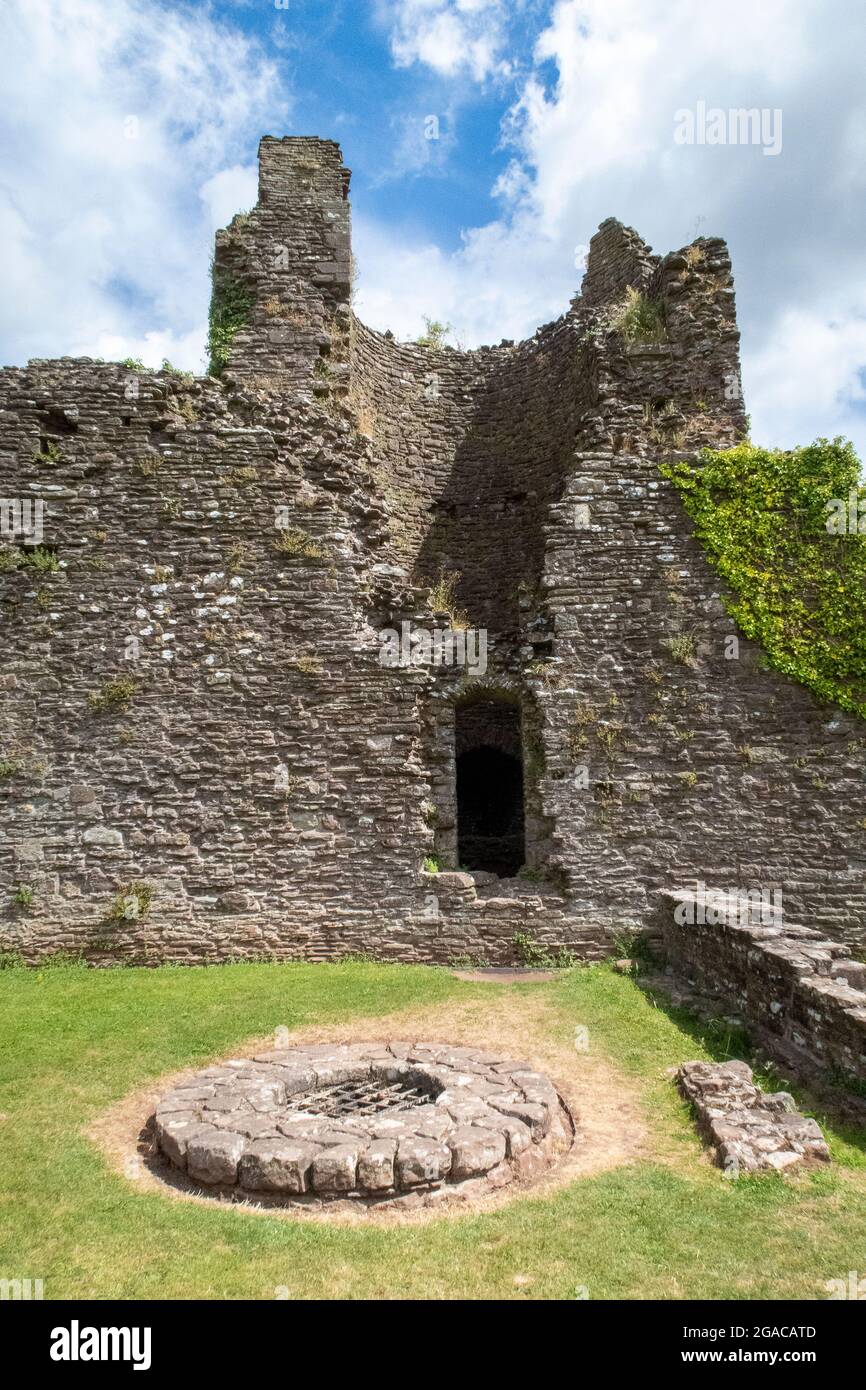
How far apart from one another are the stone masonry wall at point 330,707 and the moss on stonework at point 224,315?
130 cm

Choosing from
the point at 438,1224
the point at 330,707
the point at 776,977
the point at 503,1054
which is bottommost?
the point at 503,1054

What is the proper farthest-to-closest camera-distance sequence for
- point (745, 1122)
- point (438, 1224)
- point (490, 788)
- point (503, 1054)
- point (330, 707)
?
1. point (490, 788)
2. point (330, 707)
3. point (503, 1054)
4. point (745, 1122)
5. point (438, 1224)

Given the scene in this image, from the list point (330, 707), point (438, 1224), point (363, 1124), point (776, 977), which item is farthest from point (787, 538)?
point (438, 1224)

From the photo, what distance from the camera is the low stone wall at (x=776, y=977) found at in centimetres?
676

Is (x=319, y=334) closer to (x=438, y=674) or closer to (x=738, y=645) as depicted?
(x=438, y=674)

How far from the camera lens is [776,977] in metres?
7.78

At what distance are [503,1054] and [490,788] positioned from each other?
351 inches

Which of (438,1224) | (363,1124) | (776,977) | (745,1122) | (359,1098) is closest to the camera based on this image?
(438,1224)

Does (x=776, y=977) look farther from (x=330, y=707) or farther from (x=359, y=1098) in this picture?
(x=330, y=707)

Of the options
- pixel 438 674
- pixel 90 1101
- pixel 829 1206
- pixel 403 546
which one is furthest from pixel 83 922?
pixel 829 1206

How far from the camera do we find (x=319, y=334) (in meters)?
13.1

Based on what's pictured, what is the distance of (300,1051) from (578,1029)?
2.64 metres

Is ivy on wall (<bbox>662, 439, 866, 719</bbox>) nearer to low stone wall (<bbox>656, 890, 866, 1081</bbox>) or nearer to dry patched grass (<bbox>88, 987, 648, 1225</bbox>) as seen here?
low stone wall (<bbox>656, 890, 866, 1081</bbox>)

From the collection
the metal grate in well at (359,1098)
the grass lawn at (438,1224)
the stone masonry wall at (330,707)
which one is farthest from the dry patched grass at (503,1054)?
the stone masonry wall at (330,707)
